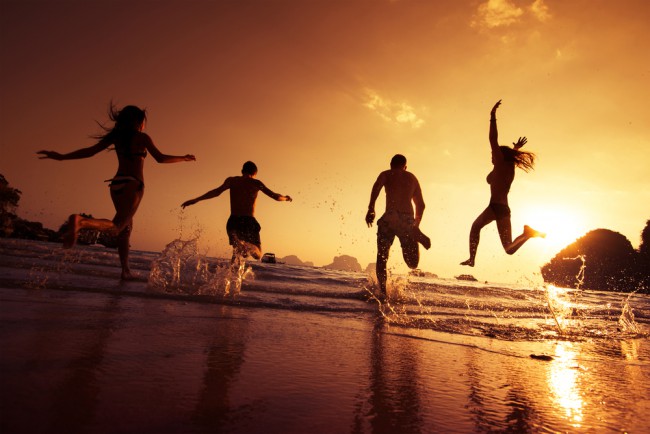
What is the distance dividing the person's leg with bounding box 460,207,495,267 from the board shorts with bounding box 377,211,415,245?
3.53 feet

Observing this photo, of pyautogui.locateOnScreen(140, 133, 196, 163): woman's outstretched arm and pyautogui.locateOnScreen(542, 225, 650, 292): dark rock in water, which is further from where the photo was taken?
pyautogui.locateOnScreen(542, 225, 650, 292): dark rock in water

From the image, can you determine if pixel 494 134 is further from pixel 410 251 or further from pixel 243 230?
pixel 243 230

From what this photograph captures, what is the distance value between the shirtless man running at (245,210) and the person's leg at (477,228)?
3.89 metres

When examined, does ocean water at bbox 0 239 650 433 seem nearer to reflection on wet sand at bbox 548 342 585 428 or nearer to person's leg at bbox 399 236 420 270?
reflection on wet sand at bbox 548 342 585 428

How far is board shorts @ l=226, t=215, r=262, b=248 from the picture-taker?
26.6ft

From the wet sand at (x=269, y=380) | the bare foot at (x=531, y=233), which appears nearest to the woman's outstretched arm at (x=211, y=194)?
the wet sand at (x=269, y=380)

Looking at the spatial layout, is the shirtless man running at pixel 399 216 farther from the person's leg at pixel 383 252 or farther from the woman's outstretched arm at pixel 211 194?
the woman's outstretched arm at pixel 211 194

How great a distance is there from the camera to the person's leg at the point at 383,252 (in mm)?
7312

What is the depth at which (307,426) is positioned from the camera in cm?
128

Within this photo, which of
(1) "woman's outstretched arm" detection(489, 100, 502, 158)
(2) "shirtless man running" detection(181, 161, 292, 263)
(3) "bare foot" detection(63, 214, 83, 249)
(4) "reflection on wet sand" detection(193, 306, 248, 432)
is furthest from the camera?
(2) "shirtless man running" detection(181, 161, 292, 263)

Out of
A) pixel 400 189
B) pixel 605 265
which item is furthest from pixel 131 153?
pixel 605 265

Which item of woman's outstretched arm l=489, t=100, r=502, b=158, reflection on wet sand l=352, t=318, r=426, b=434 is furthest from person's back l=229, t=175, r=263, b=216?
reflection on wet sand l=352, t=318, r=426, b=434

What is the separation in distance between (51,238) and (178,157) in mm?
45501

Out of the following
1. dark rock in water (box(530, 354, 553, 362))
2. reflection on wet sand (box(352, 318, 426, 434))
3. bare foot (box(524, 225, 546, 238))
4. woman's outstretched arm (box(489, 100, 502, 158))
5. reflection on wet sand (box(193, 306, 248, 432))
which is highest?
woman's outstretched arm (box(489, 100, 502, 158))
